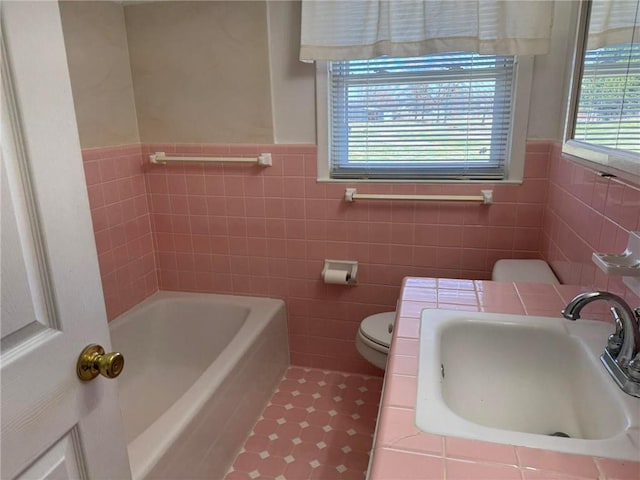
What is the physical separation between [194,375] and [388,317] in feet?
3.51

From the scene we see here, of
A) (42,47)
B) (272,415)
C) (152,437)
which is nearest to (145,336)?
(272,415)

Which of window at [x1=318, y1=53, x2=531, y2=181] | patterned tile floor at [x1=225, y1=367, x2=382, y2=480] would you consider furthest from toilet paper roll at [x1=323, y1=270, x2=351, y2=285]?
patterned tile floor at [x1=225, y1=367, x2=382, y2=480]

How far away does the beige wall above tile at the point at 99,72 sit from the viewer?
1918 mm

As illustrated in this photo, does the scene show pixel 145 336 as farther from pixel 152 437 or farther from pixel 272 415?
pixel 152 437

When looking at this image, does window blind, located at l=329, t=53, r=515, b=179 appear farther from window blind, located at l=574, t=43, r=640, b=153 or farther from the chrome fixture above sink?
the chrome fixture above sink

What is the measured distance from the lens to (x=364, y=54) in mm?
1868

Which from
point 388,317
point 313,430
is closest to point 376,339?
point 388,317

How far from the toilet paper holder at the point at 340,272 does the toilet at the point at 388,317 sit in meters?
0.22

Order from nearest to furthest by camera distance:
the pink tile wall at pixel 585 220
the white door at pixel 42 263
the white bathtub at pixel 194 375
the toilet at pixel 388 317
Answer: the white door at pixel 42 263 → the pink tile wall at pixel 585 220 → the white bathtub at pixel 194 375 → the toilet at pixel 388 317

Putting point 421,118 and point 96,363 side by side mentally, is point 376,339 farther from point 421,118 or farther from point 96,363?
point 96,363

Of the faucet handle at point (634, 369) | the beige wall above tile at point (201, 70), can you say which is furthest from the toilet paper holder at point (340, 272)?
the faucet handle at point (634, 369)

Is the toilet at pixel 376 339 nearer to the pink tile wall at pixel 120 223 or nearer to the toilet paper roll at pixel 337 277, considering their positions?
the toilet paper roll at pixel 337 277

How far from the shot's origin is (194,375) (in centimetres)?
231

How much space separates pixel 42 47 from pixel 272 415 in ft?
6.07
